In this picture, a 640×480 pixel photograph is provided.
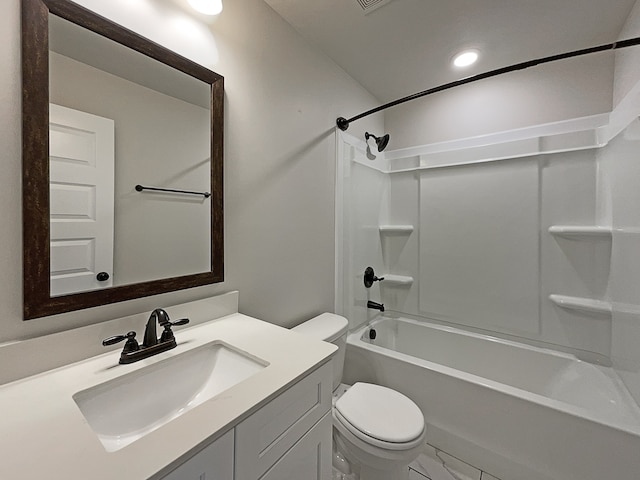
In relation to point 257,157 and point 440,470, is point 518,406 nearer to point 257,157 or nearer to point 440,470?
point 440,470

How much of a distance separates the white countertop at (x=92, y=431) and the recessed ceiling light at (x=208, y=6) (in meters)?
1.34

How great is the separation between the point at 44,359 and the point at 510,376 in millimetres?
2527

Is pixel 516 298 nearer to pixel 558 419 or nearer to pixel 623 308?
pixel 623 308

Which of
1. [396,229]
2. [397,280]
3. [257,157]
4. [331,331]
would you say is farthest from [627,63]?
[331,331]

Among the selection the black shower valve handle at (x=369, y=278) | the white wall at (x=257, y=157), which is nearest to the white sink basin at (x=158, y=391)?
the white wall at (x=257, y=157)

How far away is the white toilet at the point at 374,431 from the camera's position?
1.16m

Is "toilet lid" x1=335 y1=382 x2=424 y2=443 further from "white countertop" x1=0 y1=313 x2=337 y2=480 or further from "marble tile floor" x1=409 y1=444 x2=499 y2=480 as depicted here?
"white countertop" x1=0 y1=313 x2=337 y2=480

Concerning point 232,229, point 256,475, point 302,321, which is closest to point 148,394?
point 256,475

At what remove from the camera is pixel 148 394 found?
82cm

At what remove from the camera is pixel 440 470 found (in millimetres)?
1472

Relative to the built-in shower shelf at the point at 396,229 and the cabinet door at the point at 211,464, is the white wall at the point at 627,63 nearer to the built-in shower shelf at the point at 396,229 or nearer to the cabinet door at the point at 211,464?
the built-in shower shelf at the point at 396,229

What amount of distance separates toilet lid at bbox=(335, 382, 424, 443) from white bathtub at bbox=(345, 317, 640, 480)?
0.96 ft

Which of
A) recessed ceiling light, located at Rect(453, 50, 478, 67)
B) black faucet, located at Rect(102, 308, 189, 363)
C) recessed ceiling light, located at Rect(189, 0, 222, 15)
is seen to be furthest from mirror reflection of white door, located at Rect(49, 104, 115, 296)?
recessed ceiling light, located at Rect(453, 50, 478, 67)

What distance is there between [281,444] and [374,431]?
66cm
